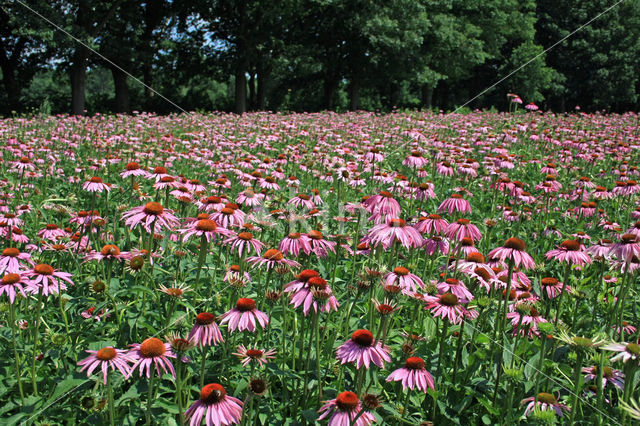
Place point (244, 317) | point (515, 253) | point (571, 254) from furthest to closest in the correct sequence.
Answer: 1. point (571, 254)
2. point (515, 253)
3. point (244, 317)

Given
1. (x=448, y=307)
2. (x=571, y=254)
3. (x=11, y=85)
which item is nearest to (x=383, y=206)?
(x=448, y=307)

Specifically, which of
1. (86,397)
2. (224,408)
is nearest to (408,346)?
(224,408)

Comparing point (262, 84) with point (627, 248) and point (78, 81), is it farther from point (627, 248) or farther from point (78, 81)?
point (627, 248)

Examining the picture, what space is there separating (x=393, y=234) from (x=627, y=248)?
1286 mm

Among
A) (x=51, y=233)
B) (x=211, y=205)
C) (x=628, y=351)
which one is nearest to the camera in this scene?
(x=628, y=351)

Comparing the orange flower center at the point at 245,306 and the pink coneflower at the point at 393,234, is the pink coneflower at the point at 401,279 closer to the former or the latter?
the pink coneflower at the point at 393,234

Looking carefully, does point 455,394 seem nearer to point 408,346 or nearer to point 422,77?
point 408,346

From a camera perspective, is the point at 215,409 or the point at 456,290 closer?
the point at 215,409

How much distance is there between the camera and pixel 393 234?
2.41 m

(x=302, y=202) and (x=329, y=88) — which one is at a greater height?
(x=329, y=88)

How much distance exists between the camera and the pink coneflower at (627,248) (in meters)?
2.43

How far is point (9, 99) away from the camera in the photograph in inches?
897

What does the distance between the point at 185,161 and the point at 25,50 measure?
2298cm

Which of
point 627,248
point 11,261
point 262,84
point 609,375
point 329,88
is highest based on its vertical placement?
point 329,88
